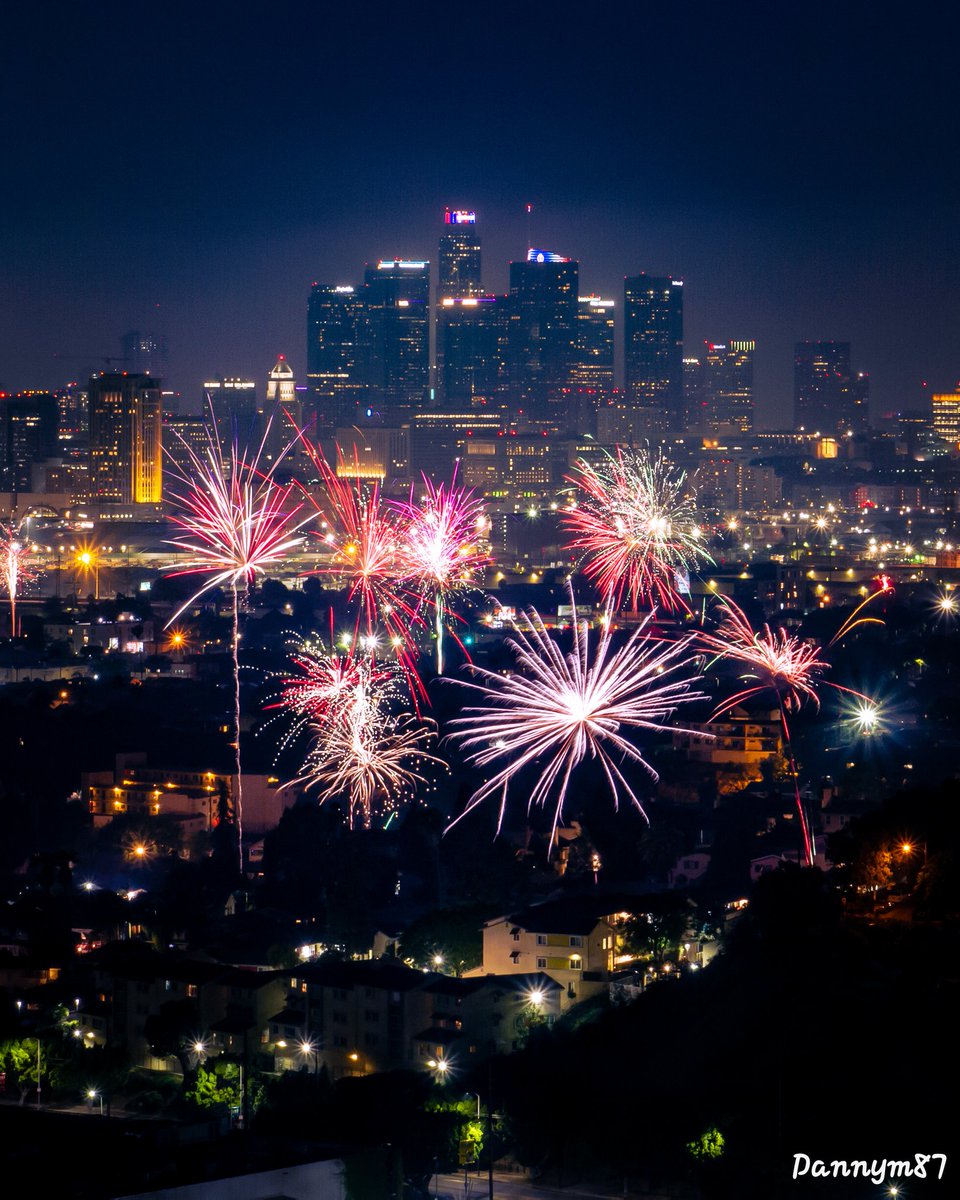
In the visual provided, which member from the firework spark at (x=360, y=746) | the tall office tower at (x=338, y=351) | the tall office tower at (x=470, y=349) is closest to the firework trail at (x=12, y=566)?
the firework spark at (x=360, y=746)

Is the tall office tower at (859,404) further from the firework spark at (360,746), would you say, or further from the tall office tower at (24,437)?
the firework spark at (360,746)

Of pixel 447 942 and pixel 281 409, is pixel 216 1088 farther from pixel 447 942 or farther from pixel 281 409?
pixel 281 409

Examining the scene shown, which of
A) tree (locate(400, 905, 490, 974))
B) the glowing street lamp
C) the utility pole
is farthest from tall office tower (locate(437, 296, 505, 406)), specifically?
the utility pole

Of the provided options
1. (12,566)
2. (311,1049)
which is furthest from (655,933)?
(12,566)

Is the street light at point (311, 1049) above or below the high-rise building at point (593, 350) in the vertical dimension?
below

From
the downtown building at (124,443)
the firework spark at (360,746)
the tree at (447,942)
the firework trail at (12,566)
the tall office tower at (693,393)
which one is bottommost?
the tree at (447,942)

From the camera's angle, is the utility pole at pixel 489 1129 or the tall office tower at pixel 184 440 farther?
the tall office tower at pixel 184 440

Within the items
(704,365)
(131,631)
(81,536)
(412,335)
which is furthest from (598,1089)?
(704,365)

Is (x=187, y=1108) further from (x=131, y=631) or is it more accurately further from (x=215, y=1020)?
(x=131, y=631)
